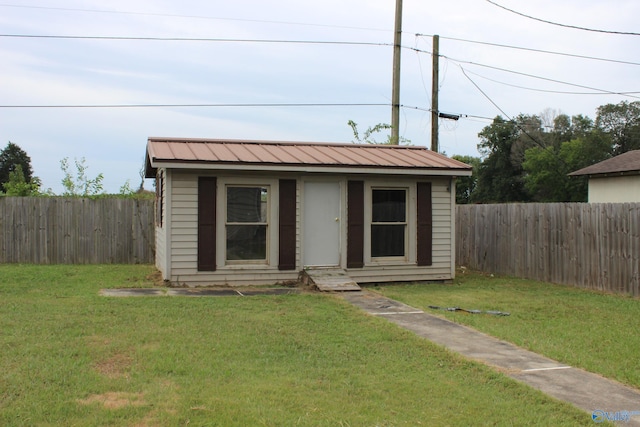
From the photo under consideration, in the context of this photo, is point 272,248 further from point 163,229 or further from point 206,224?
point 163,229

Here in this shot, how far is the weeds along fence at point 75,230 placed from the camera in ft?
52.4

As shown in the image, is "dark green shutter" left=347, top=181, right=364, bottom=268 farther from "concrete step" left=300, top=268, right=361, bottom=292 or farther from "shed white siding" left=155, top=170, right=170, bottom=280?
"shed white siding" left=155, top=170, right=170, bottom=280

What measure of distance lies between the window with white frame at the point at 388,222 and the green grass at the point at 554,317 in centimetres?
92

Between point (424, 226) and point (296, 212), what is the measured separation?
2.87m

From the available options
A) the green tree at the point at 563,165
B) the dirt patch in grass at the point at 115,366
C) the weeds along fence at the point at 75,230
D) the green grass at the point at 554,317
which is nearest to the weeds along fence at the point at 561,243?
the green grass at the point at 554,317

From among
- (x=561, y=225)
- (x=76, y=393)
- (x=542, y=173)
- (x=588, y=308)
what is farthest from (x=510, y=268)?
(x=542, y=173)

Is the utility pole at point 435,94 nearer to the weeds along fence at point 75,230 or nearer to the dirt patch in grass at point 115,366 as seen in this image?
the weeds along fence at point 75,230

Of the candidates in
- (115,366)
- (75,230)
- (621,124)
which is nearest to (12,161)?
(75,230)

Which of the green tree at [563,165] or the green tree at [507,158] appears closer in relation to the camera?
the green tree at [563,165]

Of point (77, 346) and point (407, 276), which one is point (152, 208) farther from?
point (77, 346)

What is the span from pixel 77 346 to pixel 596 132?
173 ft

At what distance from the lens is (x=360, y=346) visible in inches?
265

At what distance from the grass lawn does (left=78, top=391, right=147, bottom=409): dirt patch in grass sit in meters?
0.01

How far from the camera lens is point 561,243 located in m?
13.1
